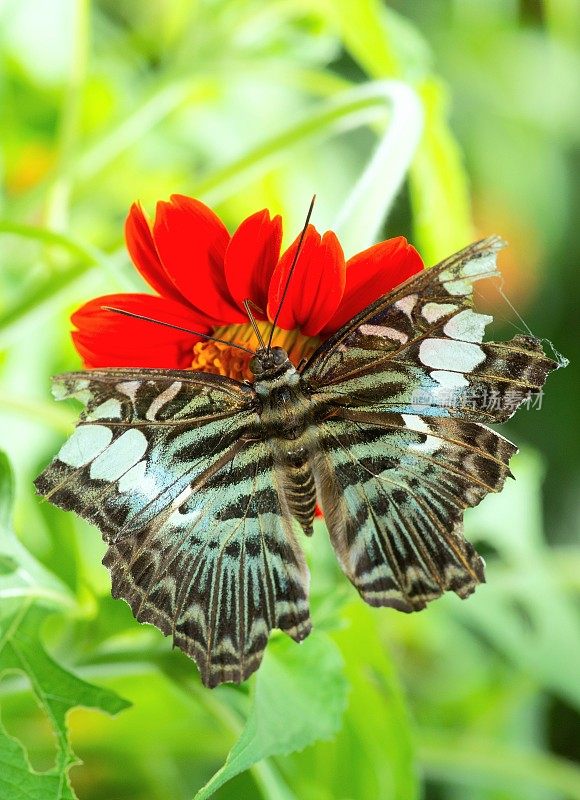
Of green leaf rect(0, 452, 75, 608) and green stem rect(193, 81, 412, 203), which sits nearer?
green leaf rect(0, 452, 75, 608)

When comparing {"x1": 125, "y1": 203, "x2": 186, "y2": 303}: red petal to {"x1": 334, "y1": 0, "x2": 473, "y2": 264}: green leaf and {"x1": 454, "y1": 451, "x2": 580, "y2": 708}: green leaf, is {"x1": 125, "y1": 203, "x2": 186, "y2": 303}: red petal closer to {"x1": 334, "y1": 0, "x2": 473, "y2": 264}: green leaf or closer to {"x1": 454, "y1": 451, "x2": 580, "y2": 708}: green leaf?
{"x1": 334, "y1": 0, "x2": 473, "y2": 264}: green leaf

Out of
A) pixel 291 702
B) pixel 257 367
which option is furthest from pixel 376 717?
pixel 257 367

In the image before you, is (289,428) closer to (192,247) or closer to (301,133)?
(192,247)

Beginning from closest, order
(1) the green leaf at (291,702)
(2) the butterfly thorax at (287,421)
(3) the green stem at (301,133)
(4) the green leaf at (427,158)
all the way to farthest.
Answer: (1) the green leaf at (291,702)
(2) the butterfly thorax at (287,421)
(3) the green stem at (301,133)
(4) the green leaf at (427,158)

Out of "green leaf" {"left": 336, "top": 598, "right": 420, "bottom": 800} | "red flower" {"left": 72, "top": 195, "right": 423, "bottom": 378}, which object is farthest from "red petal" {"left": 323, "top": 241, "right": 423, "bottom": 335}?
"green leaf" {"left": 336, "top": 598, "right": 420, "bottom": 800}

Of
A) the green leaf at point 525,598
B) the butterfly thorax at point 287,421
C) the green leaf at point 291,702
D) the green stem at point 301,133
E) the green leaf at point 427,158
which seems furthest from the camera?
the green leaf at point 525,598

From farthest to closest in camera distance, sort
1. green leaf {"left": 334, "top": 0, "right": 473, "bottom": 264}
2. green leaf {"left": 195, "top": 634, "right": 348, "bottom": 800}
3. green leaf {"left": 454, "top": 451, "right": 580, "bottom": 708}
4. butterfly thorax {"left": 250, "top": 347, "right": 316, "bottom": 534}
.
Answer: green leaf {"left": 454, "top": 451, "right": 580, "bottom": 708}, green leaf {"left": 334, "top": 0, "right": 473, "bottom": 264}, butterfly thorax {"left": 250, "top": 347, "right": 316, "bottom": 534}, green leaf {"left": 195, "top": 634, "right": 348, "bottom": 800}

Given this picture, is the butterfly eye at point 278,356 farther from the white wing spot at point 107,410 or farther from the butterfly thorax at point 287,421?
the white wing spot at point 107,410

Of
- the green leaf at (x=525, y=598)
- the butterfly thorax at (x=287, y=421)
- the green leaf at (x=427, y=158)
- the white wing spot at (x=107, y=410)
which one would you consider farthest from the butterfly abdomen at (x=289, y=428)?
the green leaf at (x=525, y=598)
